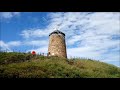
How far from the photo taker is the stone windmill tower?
21031mm

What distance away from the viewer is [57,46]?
21578 mm

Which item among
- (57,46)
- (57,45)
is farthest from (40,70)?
(57,45)

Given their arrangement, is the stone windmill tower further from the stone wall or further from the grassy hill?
the grassy hill

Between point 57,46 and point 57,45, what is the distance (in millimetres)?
154

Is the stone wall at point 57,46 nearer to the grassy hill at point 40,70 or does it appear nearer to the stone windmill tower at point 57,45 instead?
the stone windmill tower at point 57,45

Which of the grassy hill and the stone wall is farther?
the stone wall

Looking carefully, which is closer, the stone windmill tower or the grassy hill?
the grassy hill

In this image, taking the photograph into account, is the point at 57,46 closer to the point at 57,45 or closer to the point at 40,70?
the point at 57,45

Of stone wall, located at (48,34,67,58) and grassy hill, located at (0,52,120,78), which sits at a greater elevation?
stone wall, located at (48,34,67,58)

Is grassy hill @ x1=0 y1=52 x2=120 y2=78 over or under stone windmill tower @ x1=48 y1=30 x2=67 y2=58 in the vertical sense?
under

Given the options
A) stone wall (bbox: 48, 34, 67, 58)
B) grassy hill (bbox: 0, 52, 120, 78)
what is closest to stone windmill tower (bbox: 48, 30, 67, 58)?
stone wall (bbox: 48, 34, 67, 58)
